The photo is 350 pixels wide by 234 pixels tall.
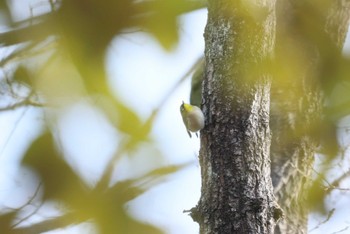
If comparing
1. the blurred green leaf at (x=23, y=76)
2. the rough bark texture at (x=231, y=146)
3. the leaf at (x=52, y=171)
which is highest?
the rough bark texture at (x=231, y=146)

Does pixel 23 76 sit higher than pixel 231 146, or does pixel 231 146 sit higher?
pixel 231 146

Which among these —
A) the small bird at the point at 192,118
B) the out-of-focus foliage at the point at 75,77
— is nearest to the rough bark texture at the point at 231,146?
the small bird at the point at 192,118

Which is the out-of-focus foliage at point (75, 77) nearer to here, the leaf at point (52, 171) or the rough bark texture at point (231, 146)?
the leaf at point (52, 171)

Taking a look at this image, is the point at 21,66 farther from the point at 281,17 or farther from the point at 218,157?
the point at 281,17

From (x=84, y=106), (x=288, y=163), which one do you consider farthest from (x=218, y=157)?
(x=288, y=163)

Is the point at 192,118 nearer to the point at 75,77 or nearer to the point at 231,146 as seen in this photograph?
the point at 231,146

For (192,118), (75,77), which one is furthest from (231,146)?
(75,77)
